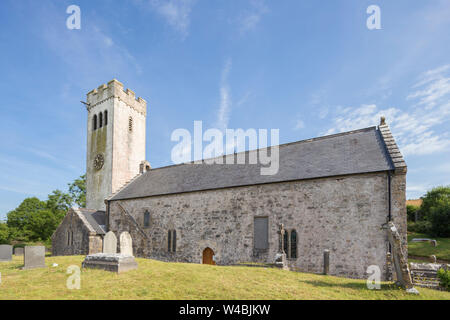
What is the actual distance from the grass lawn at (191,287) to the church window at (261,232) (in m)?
5.13

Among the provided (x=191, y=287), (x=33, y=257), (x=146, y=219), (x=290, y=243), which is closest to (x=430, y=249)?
(x=290, y=243)

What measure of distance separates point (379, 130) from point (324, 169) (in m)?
5.29

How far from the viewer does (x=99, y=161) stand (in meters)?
28.9

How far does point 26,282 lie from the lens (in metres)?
10.1

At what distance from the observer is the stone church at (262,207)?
13.7m

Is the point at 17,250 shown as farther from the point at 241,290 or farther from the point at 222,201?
the point at 241,290

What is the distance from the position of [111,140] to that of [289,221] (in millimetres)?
20951

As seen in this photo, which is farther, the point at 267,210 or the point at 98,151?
the point at 98,151

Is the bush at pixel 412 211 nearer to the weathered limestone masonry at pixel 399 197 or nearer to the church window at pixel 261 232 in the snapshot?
the weathered limestone masonry at pixel 399 197

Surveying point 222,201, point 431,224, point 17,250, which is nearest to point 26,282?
point 222,201

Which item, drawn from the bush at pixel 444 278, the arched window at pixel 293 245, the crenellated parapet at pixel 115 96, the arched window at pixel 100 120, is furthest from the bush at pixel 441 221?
the arched window at pixel 100 120

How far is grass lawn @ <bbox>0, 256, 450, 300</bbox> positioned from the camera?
7941mm

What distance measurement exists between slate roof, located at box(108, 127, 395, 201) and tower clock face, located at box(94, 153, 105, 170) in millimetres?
5386

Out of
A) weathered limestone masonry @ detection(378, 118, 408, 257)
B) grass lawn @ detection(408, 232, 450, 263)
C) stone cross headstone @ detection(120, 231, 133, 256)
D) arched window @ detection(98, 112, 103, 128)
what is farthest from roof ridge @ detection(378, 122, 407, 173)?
arched window @ detection(98, 112, 103, 128)
